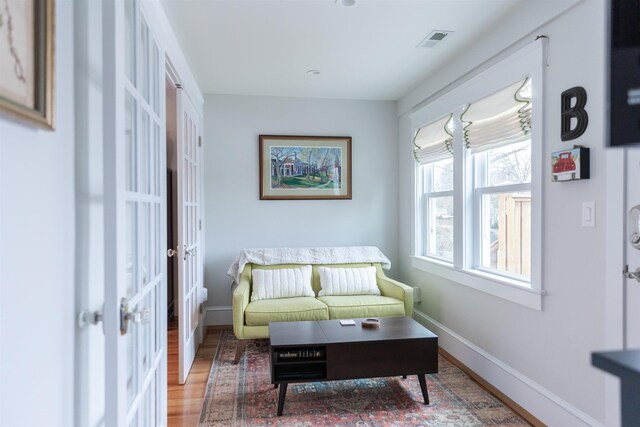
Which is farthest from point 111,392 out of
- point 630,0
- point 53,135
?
point 630,0

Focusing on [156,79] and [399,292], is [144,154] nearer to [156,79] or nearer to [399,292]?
[156,79]

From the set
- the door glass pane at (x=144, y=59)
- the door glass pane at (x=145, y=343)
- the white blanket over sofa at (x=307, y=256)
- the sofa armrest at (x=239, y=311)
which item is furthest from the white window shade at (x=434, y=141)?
the door glass pane at (x=145, y=343)

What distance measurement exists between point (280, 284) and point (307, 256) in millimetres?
463

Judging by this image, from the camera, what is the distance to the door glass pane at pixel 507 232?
2439 millimetres

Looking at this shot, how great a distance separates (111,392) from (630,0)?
130 centimetres

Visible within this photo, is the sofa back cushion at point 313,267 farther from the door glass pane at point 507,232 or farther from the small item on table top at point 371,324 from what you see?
the door glass pane at point 507,232

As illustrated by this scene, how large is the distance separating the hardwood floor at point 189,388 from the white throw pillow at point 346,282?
44.9 inches

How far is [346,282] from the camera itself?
→ 3.61 meters

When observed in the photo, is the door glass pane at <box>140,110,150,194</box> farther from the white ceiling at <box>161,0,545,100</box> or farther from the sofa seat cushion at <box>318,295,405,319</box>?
the sofa seat cushion at <box>318,295,405,319</box>

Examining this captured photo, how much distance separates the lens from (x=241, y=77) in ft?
11.4

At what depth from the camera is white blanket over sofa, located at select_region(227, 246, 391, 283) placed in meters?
3.68

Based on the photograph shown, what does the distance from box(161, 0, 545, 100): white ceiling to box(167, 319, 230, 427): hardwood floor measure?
2381 millimetres

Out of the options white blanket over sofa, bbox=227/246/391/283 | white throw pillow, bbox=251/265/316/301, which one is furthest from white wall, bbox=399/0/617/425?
white throw pillow, bbox=251/265/316/301

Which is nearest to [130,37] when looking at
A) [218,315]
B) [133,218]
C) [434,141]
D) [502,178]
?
[133,218]
